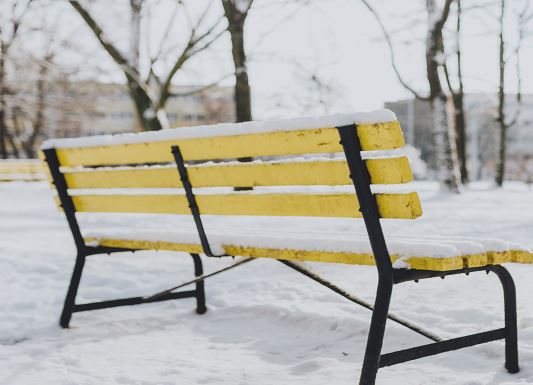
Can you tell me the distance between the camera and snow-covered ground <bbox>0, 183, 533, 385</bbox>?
3.20 meters

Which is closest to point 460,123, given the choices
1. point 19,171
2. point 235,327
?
point 19,171

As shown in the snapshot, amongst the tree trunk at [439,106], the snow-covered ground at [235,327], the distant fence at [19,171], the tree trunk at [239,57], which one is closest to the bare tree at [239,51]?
the tree trunk at [239,57]

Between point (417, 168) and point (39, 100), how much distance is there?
2326cm

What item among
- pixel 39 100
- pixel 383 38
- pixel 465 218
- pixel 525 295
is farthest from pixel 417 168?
pixel 525 295

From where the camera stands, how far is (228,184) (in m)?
3.35

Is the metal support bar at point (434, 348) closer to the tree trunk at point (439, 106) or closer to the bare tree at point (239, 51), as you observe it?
the bare tree at point (239, 51)

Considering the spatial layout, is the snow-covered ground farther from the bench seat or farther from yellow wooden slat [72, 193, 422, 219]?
yellow wooden slat [72, 193, 422, 219]

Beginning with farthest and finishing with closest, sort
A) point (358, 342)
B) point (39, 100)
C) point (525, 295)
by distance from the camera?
point (39, 100) → point (525, 295) → point (358, 342)

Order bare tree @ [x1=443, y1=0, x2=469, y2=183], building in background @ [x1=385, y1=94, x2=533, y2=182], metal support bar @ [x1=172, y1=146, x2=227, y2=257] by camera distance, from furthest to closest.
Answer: building in background @ [x1=385, y1=94, x2=533, y2=182], bare tree @ [x1=443, y1=0, x2=469, y2=183], metal support bar @ [x1=172, y1=146, x2=227, y2=257]

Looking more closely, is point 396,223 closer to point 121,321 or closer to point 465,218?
point 465,218

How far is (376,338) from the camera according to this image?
102 inches

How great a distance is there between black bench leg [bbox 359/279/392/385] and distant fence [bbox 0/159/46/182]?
29146mm

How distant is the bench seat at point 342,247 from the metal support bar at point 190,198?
0.04 meters

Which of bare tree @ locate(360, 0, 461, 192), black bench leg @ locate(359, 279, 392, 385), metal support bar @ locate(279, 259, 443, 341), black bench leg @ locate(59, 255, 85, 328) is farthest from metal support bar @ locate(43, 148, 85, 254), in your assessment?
bare tree @ locate(360, 0, 461, 192)
